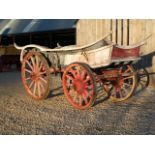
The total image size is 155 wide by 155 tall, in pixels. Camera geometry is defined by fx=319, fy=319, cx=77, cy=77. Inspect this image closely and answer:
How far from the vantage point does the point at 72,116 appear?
602 cm

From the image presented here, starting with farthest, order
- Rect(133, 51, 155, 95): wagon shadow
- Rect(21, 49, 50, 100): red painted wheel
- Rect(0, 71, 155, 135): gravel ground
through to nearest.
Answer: Rect(133, 51, 155, 95): wagon shadow < Rect(21, 49, 50, 100): red painted wheel < Rect(0, 71, 155, 135): gravel ground

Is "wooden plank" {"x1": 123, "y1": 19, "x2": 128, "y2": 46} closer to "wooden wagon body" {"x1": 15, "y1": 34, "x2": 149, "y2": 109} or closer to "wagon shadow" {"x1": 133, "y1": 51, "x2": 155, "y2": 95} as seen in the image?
"wagon shadow" {"x1": 133, "y1": 51, "x2": 155, "y2": 95}

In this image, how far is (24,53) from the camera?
26.2 feet

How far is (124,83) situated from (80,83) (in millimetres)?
1465

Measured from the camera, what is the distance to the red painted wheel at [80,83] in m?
6.32

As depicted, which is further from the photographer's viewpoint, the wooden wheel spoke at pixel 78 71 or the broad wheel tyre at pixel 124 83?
the broad wheel tyre at pixel 124 83

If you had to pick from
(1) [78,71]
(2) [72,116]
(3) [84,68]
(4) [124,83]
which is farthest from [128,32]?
(2) [72,116]

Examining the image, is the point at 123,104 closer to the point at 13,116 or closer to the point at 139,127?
the point at 139,127

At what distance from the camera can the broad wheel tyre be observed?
730cm

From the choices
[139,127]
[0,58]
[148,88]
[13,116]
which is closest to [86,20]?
[148,88]

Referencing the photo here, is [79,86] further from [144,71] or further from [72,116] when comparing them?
[144,71]

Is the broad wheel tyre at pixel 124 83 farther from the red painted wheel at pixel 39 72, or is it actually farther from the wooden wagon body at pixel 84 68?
the red painted wheel at pixel 39 72

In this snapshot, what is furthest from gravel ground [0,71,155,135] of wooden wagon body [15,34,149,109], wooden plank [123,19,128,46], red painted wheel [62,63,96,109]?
wooden plank [123,19,128,46]

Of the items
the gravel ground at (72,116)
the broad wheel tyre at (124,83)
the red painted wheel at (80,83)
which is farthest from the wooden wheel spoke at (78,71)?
the broad wheel tyre at (124,83)
